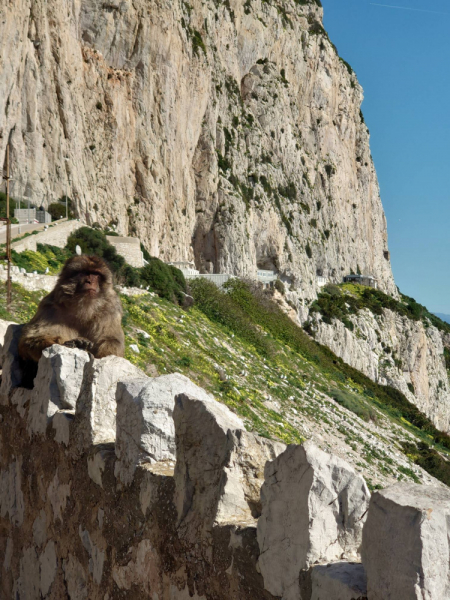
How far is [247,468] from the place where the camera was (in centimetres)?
189

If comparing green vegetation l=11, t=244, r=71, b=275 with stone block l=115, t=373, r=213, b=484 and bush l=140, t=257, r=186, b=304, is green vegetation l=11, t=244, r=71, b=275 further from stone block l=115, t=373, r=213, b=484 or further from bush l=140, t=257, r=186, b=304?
stone block l=115, t=373, r=213, b=484

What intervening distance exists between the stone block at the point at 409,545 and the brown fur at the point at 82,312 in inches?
116

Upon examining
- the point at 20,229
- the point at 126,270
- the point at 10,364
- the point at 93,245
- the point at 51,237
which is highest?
the point at 20,229

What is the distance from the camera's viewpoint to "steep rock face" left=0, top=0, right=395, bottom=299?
29.1 m

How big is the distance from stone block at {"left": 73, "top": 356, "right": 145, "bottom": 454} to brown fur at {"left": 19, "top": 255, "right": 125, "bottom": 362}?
46.2 inches

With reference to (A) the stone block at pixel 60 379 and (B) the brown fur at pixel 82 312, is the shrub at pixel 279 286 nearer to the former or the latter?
(B) the brown fur at pixel 82 312

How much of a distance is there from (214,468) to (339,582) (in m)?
0.65

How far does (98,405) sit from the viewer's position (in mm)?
2777

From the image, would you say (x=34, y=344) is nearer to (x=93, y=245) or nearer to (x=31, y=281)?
(x=31, y=281)

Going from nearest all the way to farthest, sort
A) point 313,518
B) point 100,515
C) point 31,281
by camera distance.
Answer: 1. point 313,518
2. point 100,515
3. point 31,281

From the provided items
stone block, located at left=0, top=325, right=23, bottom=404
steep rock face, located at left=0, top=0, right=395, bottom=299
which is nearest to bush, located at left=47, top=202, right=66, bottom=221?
steep rock face, located at left=0, top=0, right=395, bottom=299

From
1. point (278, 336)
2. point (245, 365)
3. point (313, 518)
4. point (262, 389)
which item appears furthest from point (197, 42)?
point (313, 518)

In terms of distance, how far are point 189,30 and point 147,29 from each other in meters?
5.93

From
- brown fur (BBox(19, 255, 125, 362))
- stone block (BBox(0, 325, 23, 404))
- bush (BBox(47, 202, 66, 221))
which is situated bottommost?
stone block (BBox(0, 325, 23, 404))
